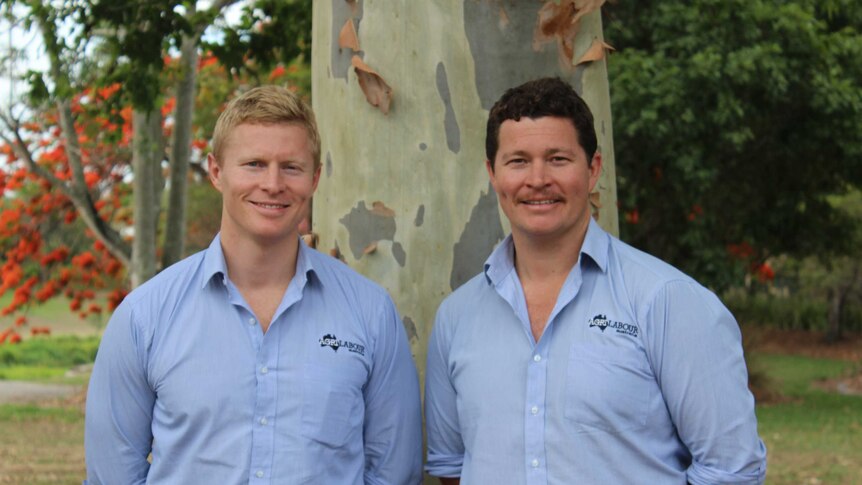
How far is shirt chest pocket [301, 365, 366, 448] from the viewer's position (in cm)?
268

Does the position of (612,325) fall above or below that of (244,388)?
above

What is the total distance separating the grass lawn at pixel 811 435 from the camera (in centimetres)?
1048

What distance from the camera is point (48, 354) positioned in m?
23.9

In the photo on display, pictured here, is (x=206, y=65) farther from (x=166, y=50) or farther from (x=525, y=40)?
(x=525, y=40)

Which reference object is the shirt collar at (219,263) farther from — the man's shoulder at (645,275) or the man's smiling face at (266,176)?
the man's shoulder at (645,275)

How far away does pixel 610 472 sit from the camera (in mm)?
2615

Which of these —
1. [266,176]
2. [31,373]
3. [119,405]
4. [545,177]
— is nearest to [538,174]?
[545,177]

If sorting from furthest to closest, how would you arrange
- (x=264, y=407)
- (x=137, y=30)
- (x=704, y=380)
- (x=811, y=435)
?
1. (x=811, y=435)
2. (x=137, y=30)
3. (x=264, y=407)
4. (x=704, y=380)

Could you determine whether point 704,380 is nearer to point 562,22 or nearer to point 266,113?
point 266,113

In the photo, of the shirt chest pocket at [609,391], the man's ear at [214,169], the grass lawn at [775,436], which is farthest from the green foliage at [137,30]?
the shirt chest pocket at [609,391]

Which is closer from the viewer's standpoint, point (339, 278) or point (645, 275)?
point (645, 275)

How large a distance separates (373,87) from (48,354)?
22003 millimetres

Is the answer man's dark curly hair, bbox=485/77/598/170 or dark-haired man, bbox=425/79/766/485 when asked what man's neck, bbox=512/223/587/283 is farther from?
man's dark curly hair, bbox=485/77/598/170

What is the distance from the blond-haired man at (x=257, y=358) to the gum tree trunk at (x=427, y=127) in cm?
62
